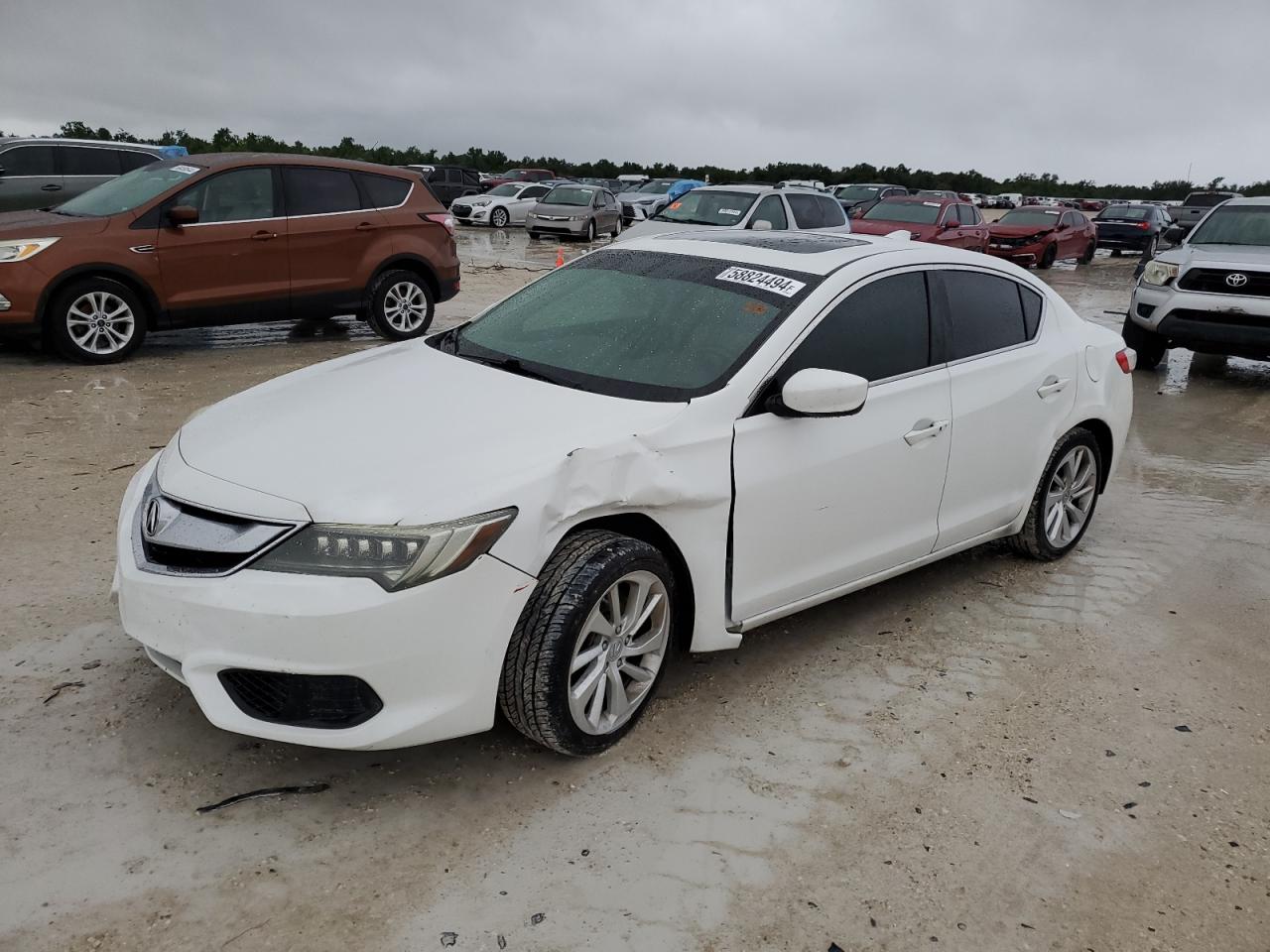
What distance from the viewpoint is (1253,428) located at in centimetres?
852

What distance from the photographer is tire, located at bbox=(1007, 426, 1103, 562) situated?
495cm

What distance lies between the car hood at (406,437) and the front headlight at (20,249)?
5.25m

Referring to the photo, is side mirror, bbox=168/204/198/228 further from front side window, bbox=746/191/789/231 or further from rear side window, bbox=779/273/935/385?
front side window, bbox=746/191/789/231

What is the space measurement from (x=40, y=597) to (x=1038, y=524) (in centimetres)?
438

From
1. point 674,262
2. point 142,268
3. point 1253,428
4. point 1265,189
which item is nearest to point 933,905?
point 674,262

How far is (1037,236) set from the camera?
22891mm

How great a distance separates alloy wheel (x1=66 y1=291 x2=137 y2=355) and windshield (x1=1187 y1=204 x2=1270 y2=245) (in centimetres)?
1023

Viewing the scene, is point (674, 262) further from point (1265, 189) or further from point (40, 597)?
point (1265, 189)

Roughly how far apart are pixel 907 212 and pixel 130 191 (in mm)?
13640

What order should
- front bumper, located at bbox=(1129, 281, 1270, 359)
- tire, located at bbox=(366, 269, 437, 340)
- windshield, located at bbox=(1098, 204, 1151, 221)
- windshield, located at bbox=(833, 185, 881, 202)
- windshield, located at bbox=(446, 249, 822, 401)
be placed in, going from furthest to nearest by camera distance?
windshield, located at bbox=(833, 185, 881, 202) → windshield, located at bbox=(1098, 204, 1151, 221) → tire, located at bbox=(366, 269, 437, 340) → front bumper, located at bbox=(1129, 281, 1270, 359) → windshield, located at bbox=(446, 249, 822, 401)

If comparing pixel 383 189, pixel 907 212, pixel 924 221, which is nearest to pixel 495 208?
pixel 907 212

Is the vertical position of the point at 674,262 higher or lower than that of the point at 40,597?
higher

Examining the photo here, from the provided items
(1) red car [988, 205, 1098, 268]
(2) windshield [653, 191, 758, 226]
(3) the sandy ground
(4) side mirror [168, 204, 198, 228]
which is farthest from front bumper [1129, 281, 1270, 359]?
(1) red car [988, 205, 1098, 268]

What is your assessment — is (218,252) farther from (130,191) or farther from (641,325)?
(641,325)
